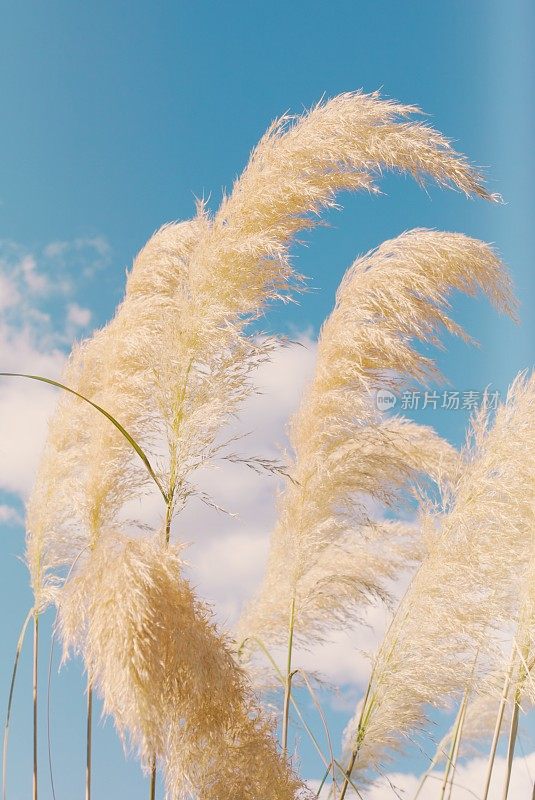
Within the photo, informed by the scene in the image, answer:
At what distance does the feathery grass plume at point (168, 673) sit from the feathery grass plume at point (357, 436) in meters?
0.87

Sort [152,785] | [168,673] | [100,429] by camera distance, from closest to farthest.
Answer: [168,673] → [152,785] → [100,429]

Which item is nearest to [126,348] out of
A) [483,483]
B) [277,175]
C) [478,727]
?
[277,175]

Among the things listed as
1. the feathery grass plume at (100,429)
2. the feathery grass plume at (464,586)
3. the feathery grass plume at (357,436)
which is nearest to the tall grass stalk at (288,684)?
the feathery grass plume at (357,436)

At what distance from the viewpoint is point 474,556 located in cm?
227

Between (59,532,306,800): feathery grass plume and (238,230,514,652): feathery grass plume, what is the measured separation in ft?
2.86

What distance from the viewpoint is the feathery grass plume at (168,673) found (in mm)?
1803

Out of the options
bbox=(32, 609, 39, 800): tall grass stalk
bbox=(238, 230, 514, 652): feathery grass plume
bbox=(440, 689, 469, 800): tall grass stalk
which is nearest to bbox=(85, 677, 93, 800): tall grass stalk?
bbox=(32, 609, 39, 800): tall grass stalk

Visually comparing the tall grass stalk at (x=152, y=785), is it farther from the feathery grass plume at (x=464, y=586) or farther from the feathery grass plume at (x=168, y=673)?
the feathery grass plume at (x=464, y=586)

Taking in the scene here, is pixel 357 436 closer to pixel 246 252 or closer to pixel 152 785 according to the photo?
pixel 246 252

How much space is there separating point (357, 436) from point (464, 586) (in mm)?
667

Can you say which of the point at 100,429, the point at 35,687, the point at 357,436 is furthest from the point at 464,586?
the point at 35,687

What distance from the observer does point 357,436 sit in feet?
9.02

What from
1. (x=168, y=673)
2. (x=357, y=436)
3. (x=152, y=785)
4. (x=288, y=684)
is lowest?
(x=152, y=785)

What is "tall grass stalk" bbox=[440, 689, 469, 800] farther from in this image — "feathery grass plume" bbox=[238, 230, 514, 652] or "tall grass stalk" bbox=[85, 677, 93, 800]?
"tall grass stalk" bbox=[85, 677, 93, 800]
